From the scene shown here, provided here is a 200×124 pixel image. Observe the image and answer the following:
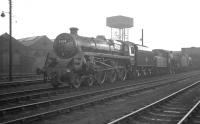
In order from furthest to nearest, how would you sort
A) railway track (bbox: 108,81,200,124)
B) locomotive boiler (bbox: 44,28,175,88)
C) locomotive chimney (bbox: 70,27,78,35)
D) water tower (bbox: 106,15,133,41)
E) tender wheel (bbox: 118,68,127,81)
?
water tower (bbox: 106,15,133,41)
tender wheel (bbox: 118,68,127,81)
locomotive chimney (bbox: 70,27,78,35)
locomotive boiler (bbox: 44,28,175,88)
railway track (bbox: 108,81,200,124)

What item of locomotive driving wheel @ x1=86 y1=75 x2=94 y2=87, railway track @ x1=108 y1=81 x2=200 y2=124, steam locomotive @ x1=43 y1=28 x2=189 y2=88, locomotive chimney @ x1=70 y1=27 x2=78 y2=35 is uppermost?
locomotive chimney @ x1=70 y1=27 x2=78 y2=35

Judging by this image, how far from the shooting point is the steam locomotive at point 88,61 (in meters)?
15.7

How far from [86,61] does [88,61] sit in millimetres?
123

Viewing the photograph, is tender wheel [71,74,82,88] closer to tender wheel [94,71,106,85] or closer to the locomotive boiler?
the locomotive boiler

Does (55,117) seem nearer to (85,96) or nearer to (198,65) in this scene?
(85,96)

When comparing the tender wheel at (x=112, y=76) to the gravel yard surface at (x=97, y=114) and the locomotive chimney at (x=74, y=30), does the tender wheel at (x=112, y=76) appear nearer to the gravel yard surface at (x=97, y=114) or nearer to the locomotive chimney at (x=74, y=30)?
the locomotive chimney at (x=74, y=30)

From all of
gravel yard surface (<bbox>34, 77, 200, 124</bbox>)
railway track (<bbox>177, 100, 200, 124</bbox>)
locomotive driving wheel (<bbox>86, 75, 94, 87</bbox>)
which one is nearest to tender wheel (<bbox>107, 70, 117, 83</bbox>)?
locomotive driving wheel (<bbox>86, 75, 94, 87</bbox>)

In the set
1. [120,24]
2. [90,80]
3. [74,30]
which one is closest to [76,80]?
[90,80]

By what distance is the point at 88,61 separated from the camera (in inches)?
644

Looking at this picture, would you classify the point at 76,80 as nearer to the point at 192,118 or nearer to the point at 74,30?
the point at 74,30

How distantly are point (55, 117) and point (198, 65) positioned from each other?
53.9m

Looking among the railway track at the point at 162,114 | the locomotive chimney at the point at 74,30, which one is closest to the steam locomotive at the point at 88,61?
the locomotive chimney at the point at 74,30

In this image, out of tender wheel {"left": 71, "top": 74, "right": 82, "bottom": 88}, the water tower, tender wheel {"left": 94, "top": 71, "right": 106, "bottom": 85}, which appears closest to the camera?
tender wheel {"left": 71, "top": 74, "right": 82, "bottom": 88}

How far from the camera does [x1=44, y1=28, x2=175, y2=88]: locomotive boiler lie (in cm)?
1568
